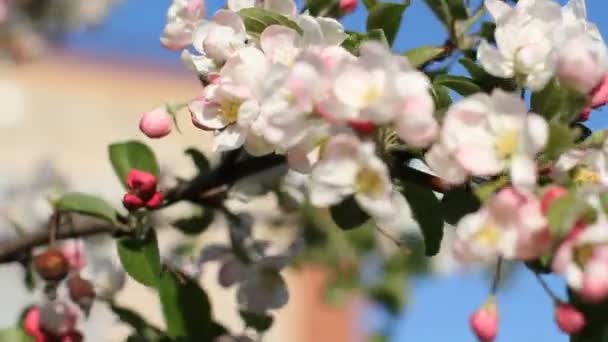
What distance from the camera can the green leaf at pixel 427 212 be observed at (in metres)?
A: 0.77

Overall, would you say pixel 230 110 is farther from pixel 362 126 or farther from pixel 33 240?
pixel 33 240

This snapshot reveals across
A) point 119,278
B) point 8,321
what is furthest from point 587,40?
point 8,321

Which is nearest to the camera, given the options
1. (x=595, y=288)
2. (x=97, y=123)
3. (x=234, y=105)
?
(x=595, y=288)

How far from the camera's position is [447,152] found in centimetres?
66

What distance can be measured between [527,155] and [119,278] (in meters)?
0.63

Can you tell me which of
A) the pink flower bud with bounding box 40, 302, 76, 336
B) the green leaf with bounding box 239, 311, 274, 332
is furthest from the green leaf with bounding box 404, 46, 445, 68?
the pink flower bud with bounding box 40, 302, 76, 336

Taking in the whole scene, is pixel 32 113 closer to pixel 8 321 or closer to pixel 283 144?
pixel 8 321

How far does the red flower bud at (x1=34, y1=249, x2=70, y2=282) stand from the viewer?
1042 mm

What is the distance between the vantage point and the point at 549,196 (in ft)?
2.00

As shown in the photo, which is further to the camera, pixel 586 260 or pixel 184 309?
pixel 184 309

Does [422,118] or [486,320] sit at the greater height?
[422,118]

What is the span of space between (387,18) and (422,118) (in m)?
0.19

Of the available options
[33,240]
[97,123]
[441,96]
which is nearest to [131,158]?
[33,240]

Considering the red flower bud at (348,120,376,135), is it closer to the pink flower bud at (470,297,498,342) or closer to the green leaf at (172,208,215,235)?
the pink flower bud at (470,297,498,342)
